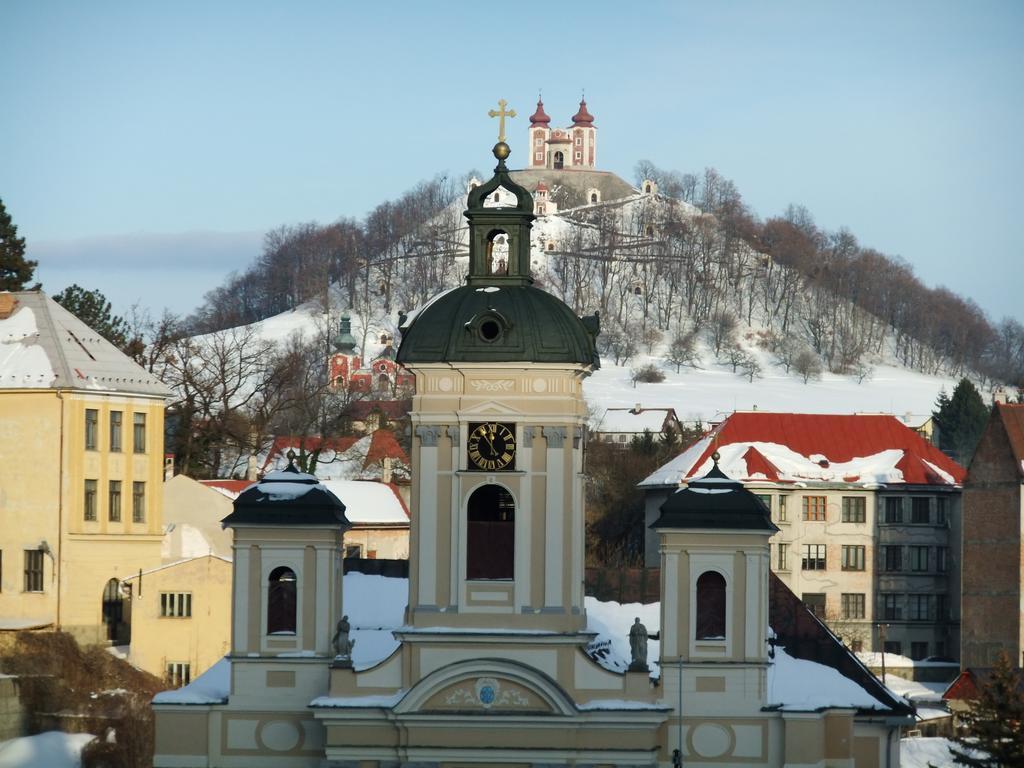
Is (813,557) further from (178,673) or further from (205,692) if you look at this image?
(205,692)

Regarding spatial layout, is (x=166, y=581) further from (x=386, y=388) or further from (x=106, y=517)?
(x=386, y=388)

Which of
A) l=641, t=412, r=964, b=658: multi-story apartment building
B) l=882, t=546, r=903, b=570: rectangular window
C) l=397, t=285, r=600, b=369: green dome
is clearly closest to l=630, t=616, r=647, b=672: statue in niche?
l=397, t=285, r=600, b=369: green dome

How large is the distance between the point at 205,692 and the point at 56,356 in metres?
27.1

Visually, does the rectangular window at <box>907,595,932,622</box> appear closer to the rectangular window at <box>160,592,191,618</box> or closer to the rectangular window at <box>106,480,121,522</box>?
the rectangular window at <box>106,480,121,522</box>

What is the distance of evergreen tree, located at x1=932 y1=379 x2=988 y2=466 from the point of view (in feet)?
500

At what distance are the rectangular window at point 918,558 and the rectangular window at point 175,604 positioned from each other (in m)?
37.8

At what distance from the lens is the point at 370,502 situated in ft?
288

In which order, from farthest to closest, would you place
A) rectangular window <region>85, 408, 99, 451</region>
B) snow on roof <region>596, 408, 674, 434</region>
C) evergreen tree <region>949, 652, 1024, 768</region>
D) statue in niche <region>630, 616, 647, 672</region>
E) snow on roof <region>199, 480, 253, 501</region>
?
snow on roof <region>596, 408, 674, 434</region> < snow on roof <region>199, 480, 253, 501</region> < rectangular window <region>85, 408, 99, 451</region> < evergreen tree <region>949, 652, 1024, 768</region> < statue in niche <region>630, 616, 647, 672</region>

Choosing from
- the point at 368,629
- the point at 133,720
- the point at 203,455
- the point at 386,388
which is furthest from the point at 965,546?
the point at 386,388

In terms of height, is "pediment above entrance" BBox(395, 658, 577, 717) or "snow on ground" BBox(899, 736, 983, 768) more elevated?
"pediment above entrance" BBox(395, 658, 577, 717)

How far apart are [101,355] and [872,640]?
3474 cm

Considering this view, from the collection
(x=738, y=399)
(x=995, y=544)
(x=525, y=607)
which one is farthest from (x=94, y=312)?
(x=738, y=399)

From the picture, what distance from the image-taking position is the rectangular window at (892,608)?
95.2m

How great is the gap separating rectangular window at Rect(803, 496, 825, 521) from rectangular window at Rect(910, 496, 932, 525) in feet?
10.8
